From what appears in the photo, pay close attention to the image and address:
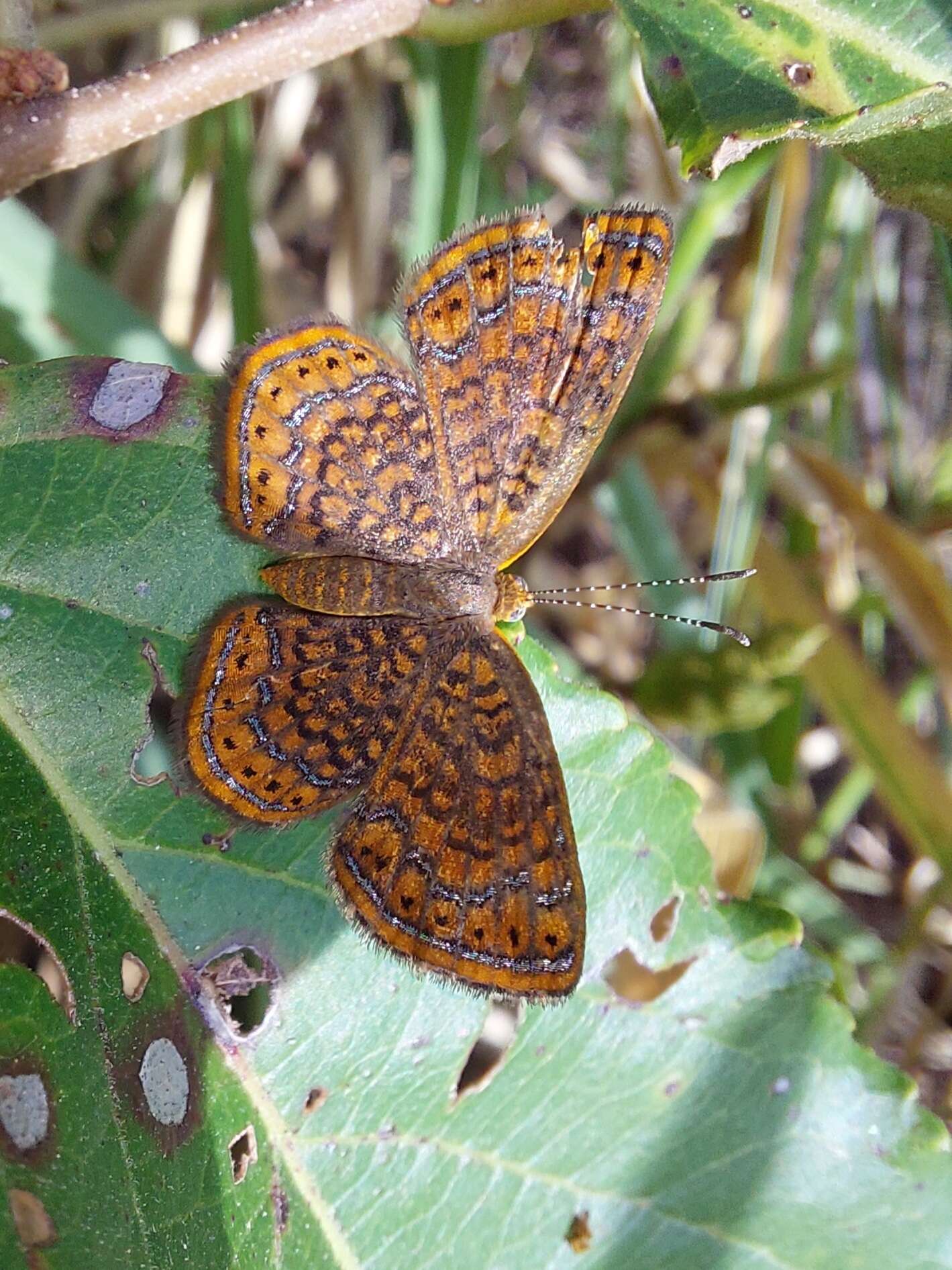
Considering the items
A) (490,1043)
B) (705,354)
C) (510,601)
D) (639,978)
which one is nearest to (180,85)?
(510,601)

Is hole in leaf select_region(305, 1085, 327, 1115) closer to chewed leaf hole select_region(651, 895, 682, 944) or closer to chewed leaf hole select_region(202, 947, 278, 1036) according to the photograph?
chewed leaf hole select_region(202, 947, 278, 1036)

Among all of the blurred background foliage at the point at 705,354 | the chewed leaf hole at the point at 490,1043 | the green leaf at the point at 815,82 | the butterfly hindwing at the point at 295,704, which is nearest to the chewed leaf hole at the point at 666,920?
the chewed leaf hole at the point at 490,1043

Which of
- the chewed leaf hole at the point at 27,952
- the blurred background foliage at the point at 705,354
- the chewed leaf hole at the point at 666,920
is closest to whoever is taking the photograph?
the chewed leaf hole at the point at 666,920

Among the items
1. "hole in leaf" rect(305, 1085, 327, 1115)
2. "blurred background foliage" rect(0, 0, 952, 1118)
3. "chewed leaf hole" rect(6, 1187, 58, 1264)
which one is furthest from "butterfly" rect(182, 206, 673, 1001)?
"blurred background foliage" rect(0, 0, 952, 1118)

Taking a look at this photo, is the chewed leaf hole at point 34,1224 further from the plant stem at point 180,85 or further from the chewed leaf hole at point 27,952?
the plant stem at point 180,85

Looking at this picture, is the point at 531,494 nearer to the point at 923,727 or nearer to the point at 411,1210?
the point at 411,1210
